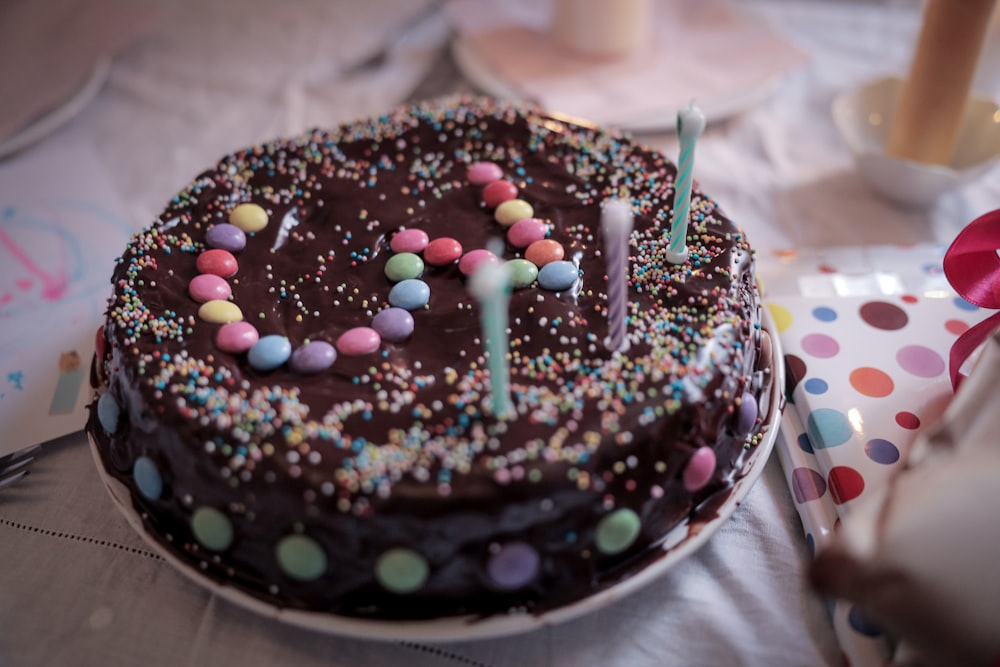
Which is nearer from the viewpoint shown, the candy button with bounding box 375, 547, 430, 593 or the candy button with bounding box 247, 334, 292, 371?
the candy button with bounding box 375, 547, 430, 593

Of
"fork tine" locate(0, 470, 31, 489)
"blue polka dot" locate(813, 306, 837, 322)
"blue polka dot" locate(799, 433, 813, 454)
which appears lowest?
"fork tine" locate(0, 470, 31, 489)

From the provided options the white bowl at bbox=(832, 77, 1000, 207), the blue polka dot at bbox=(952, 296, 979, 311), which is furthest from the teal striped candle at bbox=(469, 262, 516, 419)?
the white bowl at bbox=(832, 77, 1000, 207)

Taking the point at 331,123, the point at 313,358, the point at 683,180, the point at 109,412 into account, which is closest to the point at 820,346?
the point at 683,180

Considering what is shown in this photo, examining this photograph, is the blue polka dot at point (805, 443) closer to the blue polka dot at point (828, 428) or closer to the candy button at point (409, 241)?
the blue polka dot at point (828, 428)

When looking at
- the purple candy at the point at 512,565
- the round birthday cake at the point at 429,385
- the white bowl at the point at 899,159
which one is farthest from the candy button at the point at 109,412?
the white bowl at the point at 899,159

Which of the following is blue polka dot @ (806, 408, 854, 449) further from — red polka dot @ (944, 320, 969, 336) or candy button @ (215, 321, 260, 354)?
candy button @ (215, 321, 260, 354)

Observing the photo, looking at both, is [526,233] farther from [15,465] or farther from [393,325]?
[15,465]
